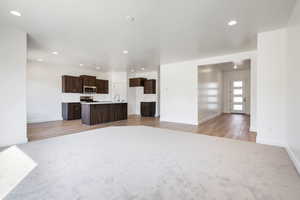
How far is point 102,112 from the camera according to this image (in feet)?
21.1

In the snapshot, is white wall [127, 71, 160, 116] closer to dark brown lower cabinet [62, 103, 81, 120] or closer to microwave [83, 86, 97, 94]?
microwave [83, 86, 97, 94]

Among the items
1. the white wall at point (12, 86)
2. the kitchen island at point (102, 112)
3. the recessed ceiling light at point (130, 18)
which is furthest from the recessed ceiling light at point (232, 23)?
the kitchen island at point (102, 112)

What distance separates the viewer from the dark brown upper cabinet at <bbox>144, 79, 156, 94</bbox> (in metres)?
8.87

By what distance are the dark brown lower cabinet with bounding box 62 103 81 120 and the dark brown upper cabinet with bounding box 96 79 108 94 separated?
1565 millimetres

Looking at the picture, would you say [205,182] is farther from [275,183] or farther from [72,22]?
[72,22]

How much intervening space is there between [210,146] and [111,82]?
750 cm

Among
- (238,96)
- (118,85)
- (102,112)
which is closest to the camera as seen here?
(102,112)

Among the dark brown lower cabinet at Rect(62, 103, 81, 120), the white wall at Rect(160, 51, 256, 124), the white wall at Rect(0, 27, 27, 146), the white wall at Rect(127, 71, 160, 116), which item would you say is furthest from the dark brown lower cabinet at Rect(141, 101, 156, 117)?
the white wall at Rect(0, 27, 27, 146)

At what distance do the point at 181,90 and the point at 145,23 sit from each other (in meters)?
3.98

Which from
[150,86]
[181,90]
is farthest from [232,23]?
[150,86]

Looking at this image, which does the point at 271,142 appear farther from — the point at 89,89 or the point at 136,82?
the point at 89,89

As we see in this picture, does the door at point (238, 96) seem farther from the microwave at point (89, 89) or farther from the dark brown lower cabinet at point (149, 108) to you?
the microwave at point (89, 89)

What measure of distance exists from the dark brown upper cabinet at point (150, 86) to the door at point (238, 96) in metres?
5.40

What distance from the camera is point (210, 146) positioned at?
3.40 metres
